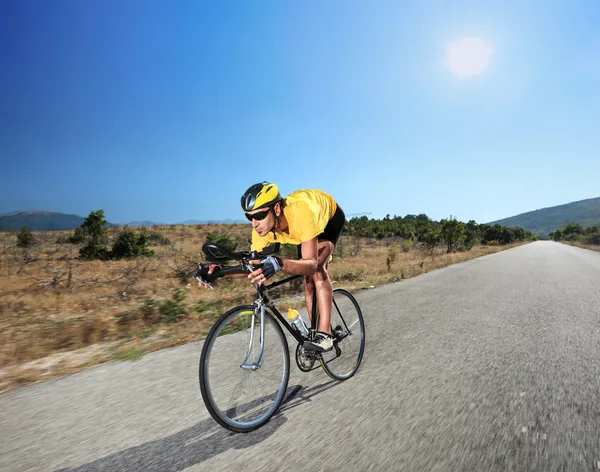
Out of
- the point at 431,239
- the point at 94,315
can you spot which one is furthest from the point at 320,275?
the point at 431,239

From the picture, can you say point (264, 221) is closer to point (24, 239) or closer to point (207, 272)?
point (207, 272)

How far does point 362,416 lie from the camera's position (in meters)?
2.50

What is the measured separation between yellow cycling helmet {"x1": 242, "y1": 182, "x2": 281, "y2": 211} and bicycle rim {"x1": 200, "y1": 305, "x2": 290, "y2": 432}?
0.81m

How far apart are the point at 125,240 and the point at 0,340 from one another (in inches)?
535

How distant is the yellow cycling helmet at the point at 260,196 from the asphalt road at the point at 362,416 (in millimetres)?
1708

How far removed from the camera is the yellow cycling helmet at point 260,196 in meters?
2.56

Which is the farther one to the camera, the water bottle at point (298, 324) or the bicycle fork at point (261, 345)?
the water bottle at point (298, 324)

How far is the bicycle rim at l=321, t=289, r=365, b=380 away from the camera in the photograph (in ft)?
10.6

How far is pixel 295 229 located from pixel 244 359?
1138 millimetres

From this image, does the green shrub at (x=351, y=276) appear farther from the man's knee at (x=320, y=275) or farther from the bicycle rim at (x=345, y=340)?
the man's knee at (x=320, y=275)

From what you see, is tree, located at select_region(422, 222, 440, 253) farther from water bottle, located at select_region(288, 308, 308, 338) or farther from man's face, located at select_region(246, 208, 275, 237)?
man's face, located at select_region(246, 208, 275, 237)

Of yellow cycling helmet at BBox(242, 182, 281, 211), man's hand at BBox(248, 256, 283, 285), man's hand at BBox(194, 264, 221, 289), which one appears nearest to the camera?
man's hand at BBox(248, 256, 283, 285)

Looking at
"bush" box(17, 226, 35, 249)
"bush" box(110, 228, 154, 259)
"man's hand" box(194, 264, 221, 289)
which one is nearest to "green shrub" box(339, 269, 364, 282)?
"man's hand" box(194, 264, 221, 289)

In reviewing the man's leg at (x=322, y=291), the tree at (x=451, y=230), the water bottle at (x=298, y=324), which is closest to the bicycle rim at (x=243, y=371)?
the water bottle at (x=298, y=324)
